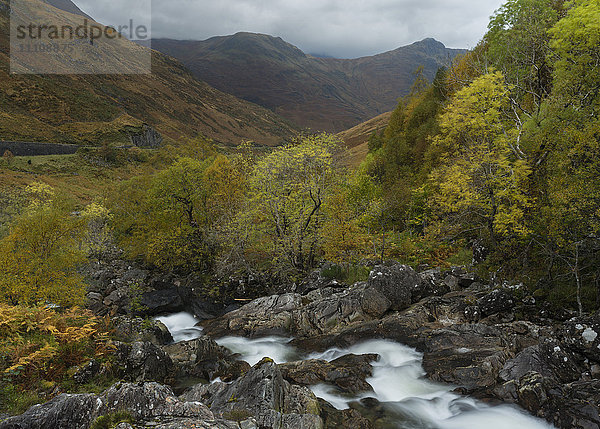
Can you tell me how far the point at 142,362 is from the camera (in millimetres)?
12719

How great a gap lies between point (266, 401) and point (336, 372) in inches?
203

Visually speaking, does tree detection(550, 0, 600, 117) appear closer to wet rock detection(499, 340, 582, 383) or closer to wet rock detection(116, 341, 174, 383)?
wet rock detection(499, 340, 582, 383)

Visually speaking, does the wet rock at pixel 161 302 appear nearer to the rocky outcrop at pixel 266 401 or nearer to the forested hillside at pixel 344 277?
the forested hillside at pixel 344 277

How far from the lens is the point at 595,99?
1409 cm

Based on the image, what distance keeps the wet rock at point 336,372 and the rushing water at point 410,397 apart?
13.2 inches

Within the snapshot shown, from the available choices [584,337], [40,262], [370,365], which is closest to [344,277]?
[370,365]

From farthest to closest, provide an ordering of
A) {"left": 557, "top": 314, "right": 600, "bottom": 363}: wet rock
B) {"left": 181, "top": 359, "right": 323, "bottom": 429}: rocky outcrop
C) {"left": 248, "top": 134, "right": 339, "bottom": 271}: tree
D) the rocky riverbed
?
{"left": 248, "top": 134, "right": 339, "bottom": 271}: tree, {"left": 557, "top": 314, "right": 600, "bottom": 363}: wet rock, {"left": 181, "top": 359, "right": 323, "bottom": 429}: rocky outcrop, the rocky riverbed

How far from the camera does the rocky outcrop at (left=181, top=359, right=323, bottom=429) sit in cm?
870

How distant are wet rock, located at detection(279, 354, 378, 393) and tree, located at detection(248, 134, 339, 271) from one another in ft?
38.9

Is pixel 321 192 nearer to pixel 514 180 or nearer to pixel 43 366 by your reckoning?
pixel 514 180

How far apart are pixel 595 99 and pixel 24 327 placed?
25.7 m

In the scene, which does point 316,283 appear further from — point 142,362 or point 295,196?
point 142,362

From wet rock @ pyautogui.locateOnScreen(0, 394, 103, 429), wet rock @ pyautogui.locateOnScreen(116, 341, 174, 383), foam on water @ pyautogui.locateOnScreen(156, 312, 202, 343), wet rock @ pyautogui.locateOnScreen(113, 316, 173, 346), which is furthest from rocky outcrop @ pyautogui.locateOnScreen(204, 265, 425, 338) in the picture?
wet rock @ pyautogui.locateOnScreen(0, 394, 103, 429)

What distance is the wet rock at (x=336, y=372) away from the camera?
12.9m
